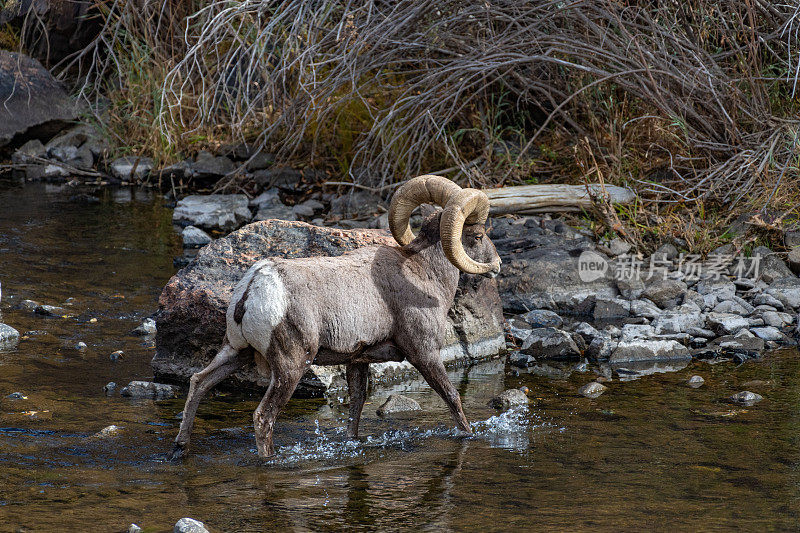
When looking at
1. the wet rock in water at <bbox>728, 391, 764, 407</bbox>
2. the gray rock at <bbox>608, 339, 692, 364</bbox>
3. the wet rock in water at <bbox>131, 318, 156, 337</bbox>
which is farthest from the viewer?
the wet rock in water at <bbox>131, 318, 156, 337</bbox>

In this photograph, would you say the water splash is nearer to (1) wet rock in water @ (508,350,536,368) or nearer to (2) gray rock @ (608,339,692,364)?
(1) wet rock in water @ (508,350,536,368)

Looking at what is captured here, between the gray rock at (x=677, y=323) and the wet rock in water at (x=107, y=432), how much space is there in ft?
17.1

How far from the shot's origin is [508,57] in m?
12.5

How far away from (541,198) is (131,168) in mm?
8016

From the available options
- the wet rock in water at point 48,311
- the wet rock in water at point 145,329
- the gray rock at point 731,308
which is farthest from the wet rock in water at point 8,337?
the gray rock at point 731,308

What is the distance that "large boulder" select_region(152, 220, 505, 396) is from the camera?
7531mm

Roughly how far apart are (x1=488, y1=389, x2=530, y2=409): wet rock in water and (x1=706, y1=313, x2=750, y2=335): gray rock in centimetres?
275

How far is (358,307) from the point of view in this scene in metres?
6.23

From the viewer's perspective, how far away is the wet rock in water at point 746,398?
7.24 meters

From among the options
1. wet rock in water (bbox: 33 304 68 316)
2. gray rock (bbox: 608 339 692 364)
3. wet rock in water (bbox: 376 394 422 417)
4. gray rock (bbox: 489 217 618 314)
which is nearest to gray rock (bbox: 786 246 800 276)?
gray rock (bbox: 489 217 618 314)

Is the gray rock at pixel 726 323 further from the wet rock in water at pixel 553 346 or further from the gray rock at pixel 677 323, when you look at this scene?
the wet rock in water at pixel 553 346

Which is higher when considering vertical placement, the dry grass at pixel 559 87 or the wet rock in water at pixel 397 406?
the dry grass at pixel 559 87

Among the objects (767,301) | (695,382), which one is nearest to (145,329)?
(695,382)

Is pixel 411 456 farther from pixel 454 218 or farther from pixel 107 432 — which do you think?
pixel 107 432
